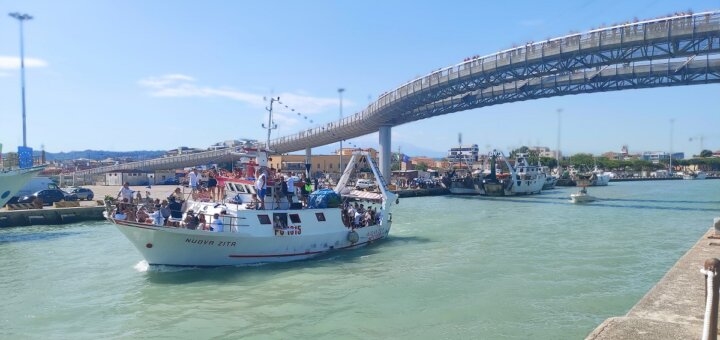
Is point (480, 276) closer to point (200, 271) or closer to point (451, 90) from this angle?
point (200, 271)

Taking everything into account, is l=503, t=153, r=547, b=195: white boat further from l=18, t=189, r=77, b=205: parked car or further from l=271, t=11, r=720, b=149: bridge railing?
l=18, t=189, r=77, b=205: parked car

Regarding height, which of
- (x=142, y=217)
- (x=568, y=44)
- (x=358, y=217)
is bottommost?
(x=358, y=217)

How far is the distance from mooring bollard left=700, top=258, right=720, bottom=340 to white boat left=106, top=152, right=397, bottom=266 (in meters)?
15.3

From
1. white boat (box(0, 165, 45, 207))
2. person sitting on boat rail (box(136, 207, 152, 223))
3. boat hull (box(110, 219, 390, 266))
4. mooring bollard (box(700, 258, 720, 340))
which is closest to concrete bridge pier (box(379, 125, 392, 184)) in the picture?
white boat (box(0, 165, 45, 207))

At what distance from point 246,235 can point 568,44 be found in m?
34.6

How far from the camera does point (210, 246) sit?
18734 mm

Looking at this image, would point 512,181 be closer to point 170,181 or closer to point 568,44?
point 568,44

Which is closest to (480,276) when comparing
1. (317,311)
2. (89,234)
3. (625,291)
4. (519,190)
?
(625,291)

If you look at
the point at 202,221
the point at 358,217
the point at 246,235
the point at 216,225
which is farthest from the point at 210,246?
the point at 358,217

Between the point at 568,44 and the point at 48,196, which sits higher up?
the point at 568,44

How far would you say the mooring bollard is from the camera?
20.1 ft

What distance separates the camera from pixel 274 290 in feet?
54.1

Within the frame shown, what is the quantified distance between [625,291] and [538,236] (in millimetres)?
12805

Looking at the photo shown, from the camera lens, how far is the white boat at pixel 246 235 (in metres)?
18.3
